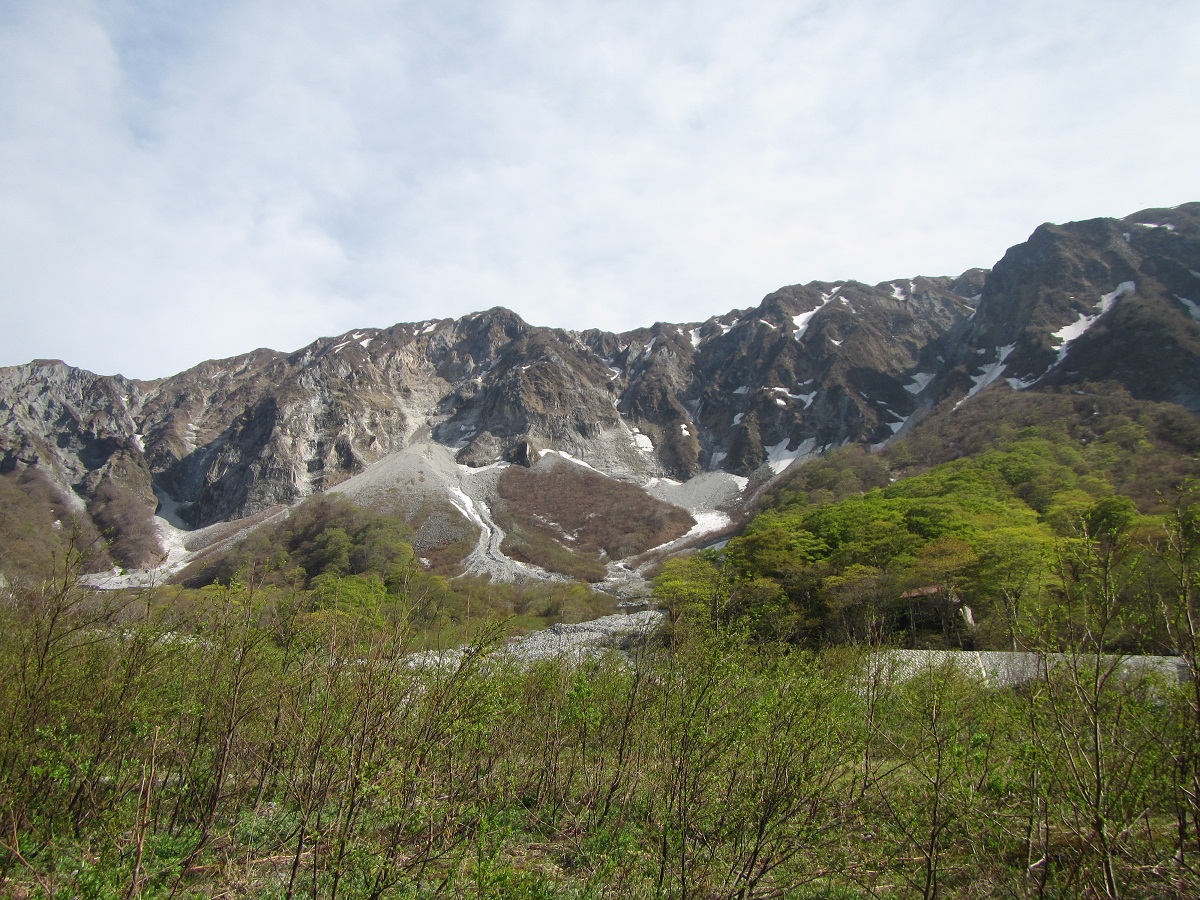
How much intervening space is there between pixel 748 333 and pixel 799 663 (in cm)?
14561

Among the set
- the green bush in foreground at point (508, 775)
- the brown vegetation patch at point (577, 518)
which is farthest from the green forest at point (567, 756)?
the brown vegetation patch at point (577, 518)

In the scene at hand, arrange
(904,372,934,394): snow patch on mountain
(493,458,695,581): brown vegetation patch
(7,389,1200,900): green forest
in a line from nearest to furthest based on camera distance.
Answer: (7,389,1200,900): green forest < (493,458,695,581): brown vegetation patch < (904,372,934,394): snow patch on mountain

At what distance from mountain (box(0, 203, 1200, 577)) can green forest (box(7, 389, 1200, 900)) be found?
5718 centimetres

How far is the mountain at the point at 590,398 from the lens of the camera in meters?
83.8

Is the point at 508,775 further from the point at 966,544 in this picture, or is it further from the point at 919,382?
the point at 919,382

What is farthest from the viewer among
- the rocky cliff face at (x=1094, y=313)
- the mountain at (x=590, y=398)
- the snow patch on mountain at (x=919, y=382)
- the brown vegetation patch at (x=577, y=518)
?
the snow patch on mountain at (x=919, y=382)

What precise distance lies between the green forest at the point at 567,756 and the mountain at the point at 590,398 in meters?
57.2

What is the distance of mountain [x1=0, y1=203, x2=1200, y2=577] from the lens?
83.8 m

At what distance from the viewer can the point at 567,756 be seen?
1177 centimetres

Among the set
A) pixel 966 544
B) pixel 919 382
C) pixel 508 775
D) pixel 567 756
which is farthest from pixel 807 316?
pixel 508 775

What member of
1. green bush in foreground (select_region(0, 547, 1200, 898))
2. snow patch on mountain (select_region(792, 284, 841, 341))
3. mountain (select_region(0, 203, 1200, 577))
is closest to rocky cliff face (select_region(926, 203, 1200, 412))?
mountain (select_region(0, 203, 1200, 577))

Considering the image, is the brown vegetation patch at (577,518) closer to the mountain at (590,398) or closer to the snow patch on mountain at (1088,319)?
the mountain at (590,398)

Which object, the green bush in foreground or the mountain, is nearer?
the green bush in foreground

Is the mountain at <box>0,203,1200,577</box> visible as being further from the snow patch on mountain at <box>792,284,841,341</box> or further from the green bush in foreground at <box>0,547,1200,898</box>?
the green bush in foreground at <box>0,547,1200,898</box>
